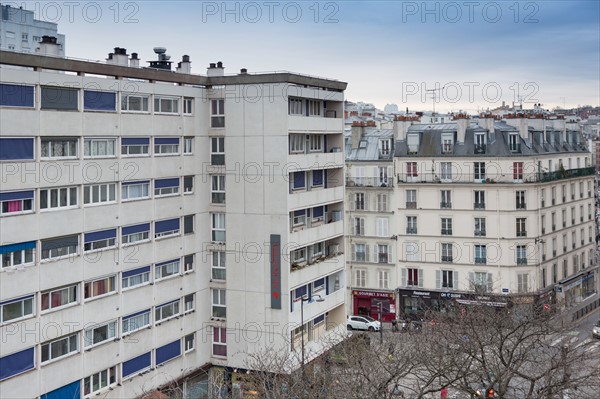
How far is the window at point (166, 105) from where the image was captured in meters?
28.2

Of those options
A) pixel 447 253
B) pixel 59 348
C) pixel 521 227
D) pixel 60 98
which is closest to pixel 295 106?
pixel 60 98

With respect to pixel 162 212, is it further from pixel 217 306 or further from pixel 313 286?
pixel 313 286

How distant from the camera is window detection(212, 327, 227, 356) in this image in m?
31.1

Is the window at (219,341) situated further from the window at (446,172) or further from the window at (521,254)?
the window at (521,254)

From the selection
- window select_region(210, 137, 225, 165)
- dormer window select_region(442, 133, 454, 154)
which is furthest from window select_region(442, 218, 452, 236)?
window select_region(210, 137, 225, 165)

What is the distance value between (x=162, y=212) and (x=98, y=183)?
12.0 feet

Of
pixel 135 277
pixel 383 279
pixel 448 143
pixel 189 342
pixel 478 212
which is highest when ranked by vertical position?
pixel 448 143

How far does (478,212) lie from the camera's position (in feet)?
159

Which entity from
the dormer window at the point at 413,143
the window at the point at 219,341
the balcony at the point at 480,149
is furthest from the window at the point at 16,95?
the balcony at the point at 480,149

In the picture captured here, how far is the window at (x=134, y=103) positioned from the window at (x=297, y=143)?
6.63m

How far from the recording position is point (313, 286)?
1275 inches

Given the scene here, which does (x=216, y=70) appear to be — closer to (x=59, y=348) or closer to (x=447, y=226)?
(x=59, y=348)

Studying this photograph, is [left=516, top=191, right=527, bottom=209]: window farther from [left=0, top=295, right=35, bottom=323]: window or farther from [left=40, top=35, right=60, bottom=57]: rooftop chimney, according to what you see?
[left=0, top=295, right=35, bottom=323]: window

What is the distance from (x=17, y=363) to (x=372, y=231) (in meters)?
31.8
